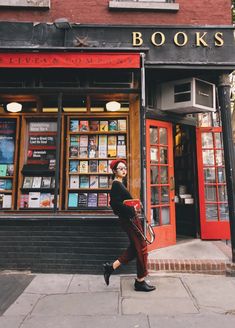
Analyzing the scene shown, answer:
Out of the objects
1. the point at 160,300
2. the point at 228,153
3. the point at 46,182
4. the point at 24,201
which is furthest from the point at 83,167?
the point at 160,300

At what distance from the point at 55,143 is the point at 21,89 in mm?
1253

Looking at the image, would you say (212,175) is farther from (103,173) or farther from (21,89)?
(21,89)

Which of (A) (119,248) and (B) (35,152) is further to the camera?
(B) (35,152)

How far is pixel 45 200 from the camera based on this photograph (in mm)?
6234

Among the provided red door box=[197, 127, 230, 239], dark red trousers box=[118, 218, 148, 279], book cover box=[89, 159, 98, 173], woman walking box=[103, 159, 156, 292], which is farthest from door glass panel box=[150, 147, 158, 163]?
dark red trousers box=[118, 218, 148, 279]

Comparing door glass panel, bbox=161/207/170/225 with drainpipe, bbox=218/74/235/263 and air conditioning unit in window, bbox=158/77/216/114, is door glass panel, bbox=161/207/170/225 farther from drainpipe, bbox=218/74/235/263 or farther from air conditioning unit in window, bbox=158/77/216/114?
air conditioning unit in window, bbox=158/77/216/114

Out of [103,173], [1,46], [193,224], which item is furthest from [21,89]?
[193,224]

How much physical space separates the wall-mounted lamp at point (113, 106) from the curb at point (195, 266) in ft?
10.1

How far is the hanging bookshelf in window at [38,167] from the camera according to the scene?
6215mm

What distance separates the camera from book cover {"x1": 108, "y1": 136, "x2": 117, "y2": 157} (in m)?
6.33

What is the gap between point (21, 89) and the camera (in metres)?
6.00

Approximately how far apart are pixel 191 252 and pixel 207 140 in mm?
2691

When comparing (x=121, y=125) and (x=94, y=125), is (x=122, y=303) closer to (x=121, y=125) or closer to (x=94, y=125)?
(x=121, y=125)

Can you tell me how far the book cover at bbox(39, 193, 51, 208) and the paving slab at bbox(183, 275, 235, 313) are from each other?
2.96 metres
